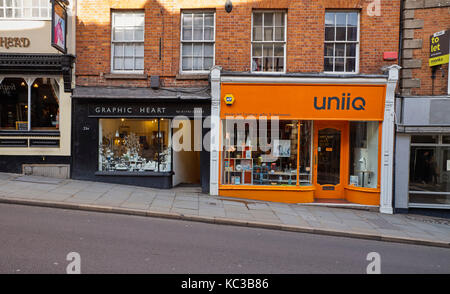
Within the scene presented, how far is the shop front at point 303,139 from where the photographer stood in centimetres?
978

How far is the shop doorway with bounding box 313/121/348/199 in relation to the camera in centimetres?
1053

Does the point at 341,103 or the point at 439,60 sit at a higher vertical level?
the point at 439,60

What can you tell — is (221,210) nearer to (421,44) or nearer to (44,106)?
(44,106)

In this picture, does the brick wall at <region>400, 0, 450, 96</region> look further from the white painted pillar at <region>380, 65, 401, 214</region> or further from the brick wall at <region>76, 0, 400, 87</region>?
the white painted pillar at <region>380, 65, 401, 214</region>

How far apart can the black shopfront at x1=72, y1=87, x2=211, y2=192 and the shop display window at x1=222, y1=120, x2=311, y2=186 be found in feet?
2.78

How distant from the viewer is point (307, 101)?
986 centimetres

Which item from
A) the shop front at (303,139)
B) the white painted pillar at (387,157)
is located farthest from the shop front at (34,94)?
the white painted pillar at (387,157)

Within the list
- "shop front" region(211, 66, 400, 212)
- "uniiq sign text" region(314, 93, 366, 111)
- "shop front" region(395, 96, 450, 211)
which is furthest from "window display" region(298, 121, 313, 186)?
"shop front" region(395, 96, 450, 211)

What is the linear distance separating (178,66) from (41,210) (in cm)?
600

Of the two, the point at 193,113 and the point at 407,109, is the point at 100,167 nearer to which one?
the point at 193,113

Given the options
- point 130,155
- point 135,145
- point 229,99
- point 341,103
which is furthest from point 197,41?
point 341,103

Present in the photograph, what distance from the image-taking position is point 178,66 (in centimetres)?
1032

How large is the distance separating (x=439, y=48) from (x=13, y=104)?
46.7 ft
